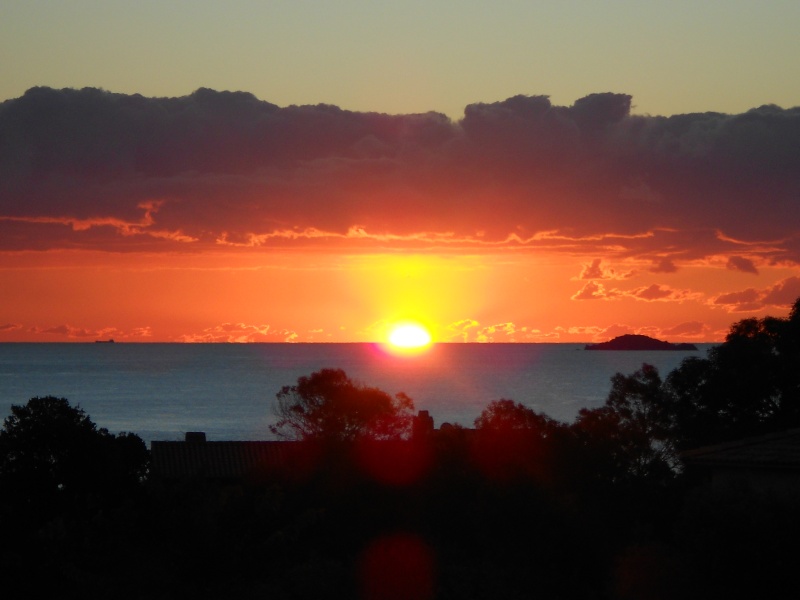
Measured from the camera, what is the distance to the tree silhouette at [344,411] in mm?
40372

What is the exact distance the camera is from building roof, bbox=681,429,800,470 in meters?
23.7

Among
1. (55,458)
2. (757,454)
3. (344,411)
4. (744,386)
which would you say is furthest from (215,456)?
(757,454)

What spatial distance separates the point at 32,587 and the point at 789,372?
2900 centimetres

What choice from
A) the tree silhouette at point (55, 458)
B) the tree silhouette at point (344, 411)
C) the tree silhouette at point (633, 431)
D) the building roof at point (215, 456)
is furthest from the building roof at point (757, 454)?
the building roof at point (215, 456)

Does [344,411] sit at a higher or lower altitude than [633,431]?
higher

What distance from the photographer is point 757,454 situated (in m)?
24.5

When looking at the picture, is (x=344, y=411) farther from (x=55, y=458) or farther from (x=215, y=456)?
(x=55, y=458)

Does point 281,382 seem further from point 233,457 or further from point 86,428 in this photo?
point 86,428

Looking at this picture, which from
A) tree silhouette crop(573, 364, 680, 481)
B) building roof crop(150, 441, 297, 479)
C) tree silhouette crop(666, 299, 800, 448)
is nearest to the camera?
tree silhouette crop(573, 364, 680, 481)

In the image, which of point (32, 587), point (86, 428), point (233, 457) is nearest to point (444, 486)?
point (86, 428)

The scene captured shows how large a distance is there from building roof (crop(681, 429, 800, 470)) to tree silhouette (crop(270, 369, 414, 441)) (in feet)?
50.5

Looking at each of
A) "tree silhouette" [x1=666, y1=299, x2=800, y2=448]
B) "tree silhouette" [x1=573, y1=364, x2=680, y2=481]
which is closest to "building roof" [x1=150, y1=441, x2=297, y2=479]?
"tree silhouette" [x1=573, y1=364, x2=680, y2=481]

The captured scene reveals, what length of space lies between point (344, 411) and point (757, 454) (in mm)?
19247

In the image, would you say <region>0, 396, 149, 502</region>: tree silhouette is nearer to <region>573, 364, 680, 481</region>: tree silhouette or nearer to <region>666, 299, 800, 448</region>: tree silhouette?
<region>573, 364, 680, 481</region>: tree silhouette
